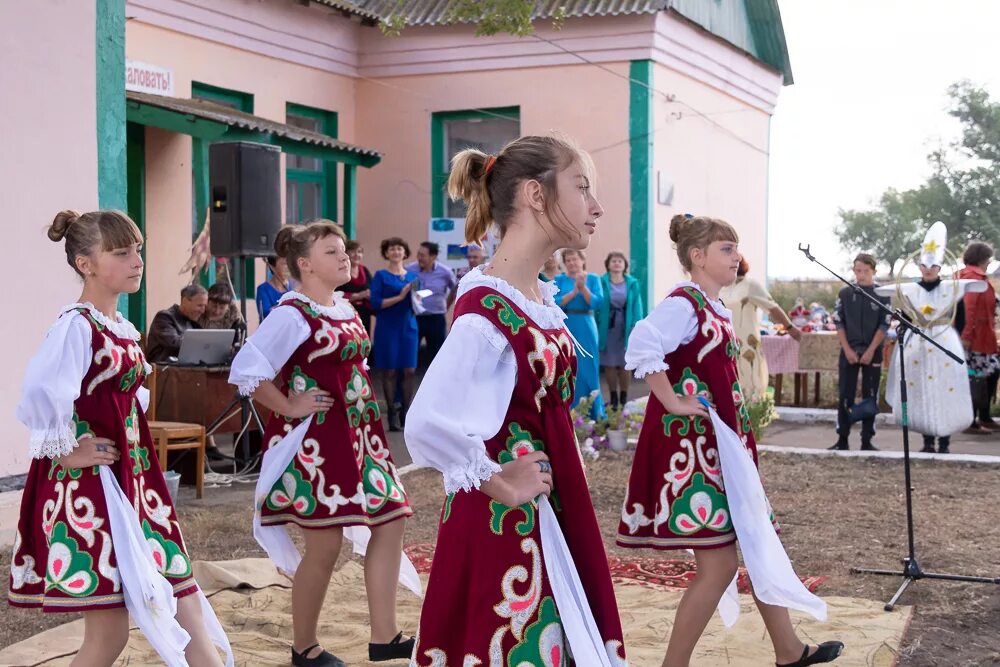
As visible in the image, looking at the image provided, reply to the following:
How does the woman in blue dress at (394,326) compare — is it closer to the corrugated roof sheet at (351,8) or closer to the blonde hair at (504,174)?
the corrugated roof sheet at (351,8)

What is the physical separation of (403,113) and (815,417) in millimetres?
6711

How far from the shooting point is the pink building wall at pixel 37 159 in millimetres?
6855

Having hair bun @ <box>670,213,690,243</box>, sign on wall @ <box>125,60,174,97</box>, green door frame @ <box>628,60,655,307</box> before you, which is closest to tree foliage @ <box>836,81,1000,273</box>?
green door frame @ <box>628,60,655,307</box>

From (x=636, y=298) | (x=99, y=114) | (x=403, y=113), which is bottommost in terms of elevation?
(x=636, y=298)

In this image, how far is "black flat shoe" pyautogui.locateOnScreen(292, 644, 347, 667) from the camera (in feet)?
15.5

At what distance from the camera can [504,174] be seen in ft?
9.48

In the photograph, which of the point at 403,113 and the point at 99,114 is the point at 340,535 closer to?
the point at 99,114

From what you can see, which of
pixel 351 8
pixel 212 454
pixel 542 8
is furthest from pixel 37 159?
pixel 542 8

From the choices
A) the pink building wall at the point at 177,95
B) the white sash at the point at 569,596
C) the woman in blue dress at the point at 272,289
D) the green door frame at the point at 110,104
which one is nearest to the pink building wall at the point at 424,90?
the pink building wall at the point at 177,95

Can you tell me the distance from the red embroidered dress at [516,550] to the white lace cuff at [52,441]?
143 centimetres

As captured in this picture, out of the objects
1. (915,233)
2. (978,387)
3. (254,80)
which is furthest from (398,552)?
(915,233)

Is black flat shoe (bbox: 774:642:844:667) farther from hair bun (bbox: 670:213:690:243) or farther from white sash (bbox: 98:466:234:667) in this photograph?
white sash (bbox: 98:466:234:667)

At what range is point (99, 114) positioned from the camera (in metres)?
7.41

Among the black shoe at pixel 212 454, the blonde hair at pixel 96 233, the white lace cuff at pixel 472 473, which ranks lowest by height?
the black shoe at pixel 212 454
